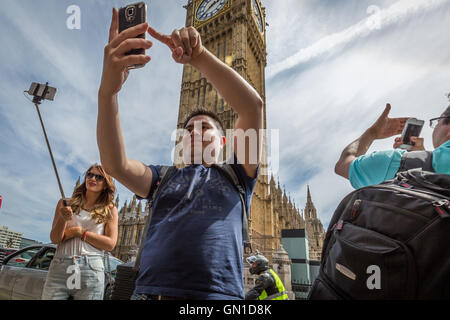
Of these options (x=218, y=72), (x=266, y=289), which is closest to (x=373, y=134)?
(x=218, y=72)

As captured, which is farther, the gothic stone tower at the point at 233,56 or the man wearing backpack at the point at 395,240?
the gothic stone tower at the point at 233,56

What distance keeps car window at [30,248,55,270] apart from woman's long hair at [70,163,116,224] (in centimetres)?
235

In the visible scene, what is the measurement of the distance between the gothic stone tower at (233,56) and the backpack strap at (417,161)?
17303 millimetres

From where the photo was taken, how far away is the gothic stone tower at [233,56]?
64.1 feet

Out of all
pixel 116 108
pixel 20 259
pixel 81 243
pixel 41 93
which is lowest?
pixel 20 259

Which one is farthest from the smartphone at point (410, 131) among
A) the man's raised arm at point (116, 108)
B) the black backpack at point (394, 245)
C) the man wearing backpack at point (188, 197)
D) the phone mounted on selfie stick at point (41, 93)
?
the phone mounted on selfie stick at point (41, 93)

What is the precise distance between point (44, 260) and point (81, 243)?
265cm

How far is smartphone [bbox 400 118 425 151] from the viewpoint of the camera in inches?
55.3

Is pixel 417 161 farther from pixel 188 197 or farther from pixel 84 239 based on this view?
pixel 84 239

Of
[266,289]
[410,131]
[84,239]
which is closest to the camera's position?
[410,131]

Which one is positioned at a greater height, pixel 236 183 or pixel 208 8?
pixel 208 8

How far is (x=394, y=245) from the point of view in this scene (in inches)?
29.3

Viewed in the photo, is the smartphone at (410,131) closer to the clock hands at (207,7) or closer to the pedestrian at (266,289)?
the pedestrian at (266,289)

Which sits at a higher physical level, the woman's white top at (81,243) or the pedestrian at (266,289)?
the woman's white top at (81,243)
